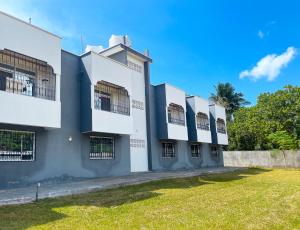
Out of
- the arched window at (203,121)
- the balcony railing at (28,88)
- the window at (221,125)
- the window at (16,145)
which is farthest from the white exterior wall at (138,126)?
the window at (221,125)

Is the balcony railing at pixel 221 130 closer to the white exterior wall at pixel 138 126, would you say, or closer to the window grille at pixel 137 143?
the white exterior wall at pixel 138 126

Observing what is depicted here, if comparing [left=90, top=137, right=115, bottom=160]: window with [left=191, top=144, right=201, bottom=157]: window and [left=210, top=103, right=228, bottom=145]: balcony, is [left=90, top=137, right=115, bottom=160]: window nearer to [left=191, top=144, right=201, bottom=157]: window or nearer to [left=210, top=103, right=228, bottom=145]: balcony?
[left=191, top=144, right=201, bottom=157]: window

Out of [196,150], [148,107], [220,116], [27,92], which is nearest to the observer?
[27,92]

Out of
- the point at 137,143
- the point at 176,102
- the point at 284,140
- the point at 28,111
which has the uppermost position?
the point at 176,102

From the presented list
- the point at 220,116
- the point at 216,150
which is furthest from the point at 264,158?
the point at 220,116

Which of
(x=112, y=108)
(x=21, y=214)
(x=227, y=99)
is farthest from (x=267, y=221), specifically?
(x=227, y=99)

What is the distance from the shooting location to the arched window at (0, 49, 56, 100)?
A: 516 inches

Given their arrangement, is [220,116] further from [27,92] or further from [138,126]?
[27,92]

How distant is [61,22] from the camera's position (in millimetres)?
13188

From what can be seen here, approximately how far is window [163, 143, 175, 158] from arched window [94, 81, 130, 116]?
6230mm

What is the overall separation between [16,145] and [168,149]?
1314 centimetres

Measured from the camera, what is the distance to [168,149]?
77.0 ft

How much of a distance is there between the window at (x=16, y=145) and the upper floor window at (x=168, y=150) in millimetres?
11695

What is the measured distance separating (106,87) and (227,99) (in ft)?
107
